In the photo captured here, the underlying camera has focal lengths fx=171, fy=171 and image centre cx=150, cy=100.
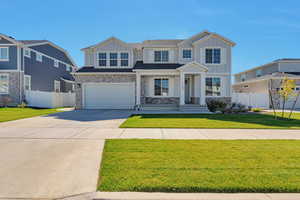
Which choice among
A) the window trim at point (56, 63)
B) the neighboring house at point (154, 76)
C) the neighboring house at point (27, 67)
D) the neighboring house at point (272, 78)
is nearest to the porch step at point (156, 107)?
the neighboring house at point (154, 76)

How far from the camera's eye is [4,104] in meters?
17.8

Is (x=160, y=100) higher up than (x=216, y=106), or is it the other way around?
(x=160, y=100)

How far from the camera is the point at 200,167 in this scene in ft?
11.6

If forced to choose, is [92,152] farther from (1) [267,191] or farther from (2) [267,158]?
(2) [267,158]

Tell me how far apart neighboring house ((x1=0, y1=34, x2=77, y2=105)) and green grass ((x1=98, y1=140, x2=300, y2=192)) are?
1887 cm

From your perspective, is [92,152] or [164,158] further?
[92,152]

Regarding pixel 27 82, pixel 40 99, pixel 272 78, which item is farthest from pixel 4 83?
pixel 272 78

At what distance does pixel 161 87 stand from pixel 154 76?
A: 1.31m

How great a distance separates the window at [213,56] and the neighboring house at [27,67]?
19804 millimetres

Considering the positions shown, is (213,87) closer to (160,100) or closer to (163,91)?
(163,91)

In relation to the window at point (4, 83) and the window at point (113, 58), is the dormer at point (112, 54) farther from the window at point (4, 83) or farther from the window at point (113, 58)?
the window at point (4, 83)

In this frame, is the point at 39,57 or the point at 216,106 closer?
the point at 216,106

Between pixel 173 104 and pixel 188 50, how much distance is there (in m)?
5.93

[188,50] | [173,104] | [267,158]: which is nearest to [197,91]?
[173,104]
